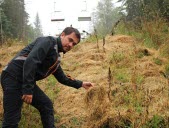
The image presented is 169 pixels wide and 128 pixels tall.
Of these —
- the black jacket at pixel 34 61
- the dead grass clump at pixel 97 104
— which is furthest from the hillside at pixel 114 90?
the black jacket at pixel 34 61

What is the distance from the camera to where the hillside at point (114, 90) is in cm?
454

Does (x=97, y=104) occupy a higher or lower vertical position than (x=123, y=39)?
lower

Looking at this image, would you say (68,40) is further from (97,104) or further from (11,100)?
(97,104)

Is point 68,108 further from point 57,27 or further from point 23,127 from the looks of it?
point 57,27

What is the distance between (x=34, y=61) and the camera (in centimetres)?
372

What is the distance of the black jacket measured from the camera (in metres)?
3.73

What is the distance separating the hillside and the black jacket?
3.34 feet

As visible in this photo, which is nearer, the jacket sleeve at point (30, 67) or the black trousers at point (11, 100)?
the jacket sleeve at point (30, 67)

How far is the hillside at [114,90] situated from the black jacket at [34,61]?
1017 mm

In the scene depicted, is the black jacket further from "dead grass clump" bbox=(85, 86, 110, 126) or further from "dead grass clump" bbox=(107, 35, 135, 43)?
"dead grass clump" bbox=(107, 35, 135, 43)

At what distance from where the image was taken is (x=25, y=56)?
157 inches

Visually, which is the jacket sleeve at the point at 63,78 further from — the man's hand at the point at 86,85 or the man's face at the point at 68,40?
the man's face at the point at 68,40

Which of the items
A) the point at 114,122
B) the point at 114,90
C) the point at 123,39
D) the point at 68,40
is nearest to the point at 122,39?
the point at 123,39

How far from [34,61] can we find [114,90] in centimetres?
223
